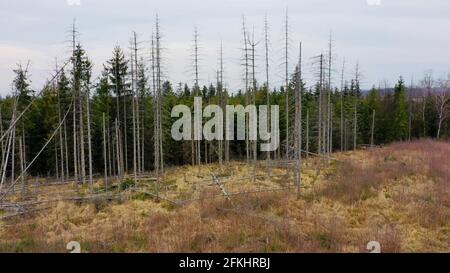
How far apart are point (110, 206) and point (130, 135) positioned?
17.5m

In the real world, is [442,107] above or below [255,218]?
above

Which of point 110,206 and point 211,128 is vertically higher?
point 211,128

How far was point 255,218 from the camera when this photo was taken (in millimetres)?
11367

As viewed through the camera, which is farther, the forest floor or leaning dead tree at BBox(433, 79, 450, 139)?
leaning dead tree at BBox(433, 79, 450, 139)

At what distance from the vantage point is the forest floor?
947 cm

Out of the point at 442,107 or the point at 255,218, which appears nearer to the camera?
the point at 255,218

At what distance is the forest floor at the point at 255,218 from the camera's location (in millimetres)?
9469

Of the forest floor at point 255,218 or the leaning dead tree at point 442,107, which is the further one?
the leaning dead tree at point 442,107

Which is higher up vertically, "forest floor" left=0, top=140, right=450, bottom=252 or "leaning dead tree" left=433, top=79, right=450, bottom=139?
"leaning dead tree" left=433, top=79, right=450, bottom=139

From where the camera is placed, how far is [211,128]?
105ft

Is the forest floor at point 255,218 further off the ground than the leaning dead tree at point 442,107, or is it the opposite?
the leaning dead tree at point 442,107
